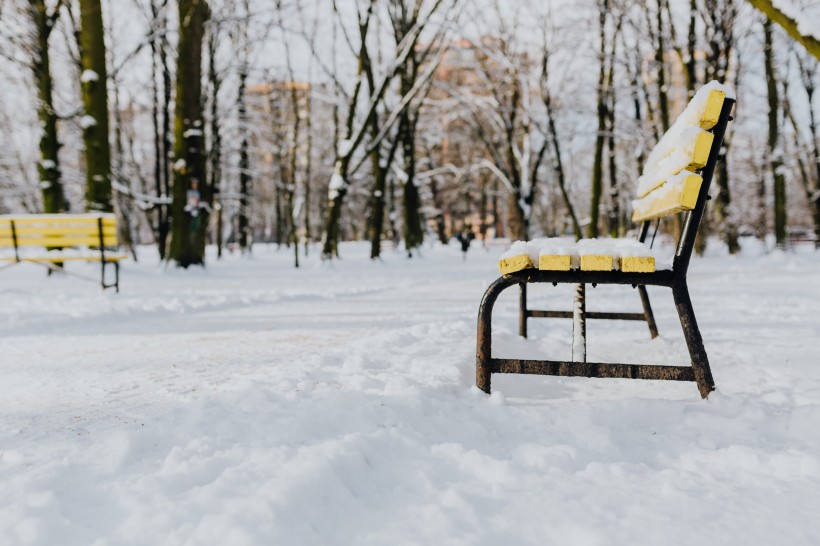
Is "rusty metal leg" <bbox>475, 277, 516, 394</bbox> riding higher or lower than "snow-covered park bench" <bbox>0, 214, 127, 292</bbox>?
lower

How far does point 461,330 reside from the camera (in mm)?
4082

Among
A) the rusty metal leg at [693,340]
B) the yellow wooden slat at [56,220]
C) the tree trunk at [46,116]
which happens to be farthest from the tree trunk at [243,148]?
the rusty metal leg at [693,340]

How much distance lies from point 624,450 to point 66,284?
8132mm

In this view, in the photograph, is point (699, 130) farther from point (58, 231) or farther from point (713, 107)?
point (58, 231)

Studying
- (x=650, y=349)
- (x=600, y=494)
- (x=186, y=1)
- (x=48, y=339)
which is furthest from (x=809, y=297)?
(x=186, y=1)

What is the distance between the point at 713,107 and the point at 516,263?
0.95 metres

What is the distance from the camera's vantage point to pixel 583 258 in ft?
7.14

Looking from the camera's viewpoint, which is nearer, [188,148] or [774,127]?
[188,148]

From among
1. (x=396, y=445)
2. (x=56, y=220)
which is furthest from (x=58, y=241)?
(x=396, y=445)

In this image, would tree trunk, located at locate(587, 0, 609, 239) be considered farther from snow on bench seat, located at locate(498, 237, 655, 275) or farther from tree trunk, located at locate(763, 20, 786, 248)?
snow on bench seat, located at locate(498, 237, 655, 275)

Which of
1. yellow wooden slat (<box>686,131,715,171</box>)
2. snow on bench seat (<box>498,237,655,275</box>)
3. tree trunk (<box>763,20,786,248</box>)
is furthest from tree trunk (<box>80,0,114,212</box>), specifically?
tree trunk (<box>763,20,786,248</box>)

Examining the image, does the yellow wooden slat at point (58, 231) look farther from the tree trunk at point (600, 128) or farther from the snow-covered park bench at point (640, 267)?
the tree trunk at point (600, 128)

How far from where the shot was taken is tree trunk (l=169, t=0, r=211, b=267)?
10.9 meters

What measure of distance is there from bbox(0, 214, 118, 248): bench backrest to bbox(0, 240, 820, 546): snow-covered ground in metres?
3.16
